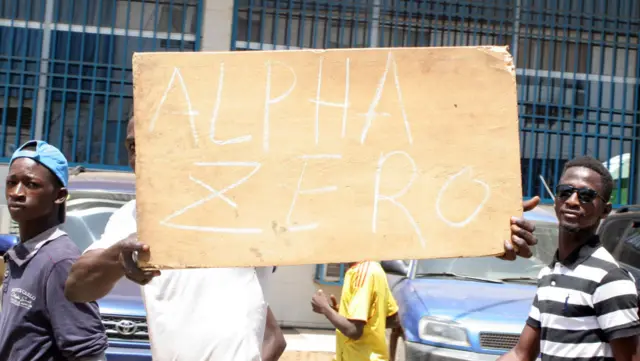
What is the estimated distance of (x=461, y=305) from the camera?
514 cm

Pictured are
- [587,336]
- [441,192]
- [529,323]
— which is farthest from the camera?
[529,323]

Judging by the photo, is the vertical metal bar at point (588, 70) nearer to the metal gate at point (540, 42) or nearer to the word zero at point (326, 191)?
the metal gate at point (540, 42)

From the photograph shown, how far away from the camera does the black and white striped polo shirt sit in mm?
2883

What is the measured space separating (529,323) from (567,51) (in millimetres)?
7446

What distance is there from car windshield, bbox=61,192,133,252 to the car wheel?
89.2 inches

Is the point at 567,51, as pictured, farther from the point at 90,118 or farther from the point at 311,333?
the point at 90,118

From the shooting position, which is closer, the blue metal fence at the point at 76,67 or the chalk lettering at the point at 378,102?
the chalk lettering at the point at 378,102

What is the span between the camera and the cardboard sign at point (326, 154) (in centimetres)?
236

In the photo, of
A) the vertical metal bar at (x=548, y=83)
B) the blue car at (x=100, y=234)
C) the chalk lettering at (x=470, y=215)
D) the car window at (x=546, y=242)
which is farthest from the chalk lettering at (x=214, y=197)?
the vertical metal bar at (x=548, y=83)

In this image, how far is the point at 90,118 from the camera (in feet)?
30.1

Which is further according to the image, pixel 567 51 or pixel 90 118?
pixel 567 51

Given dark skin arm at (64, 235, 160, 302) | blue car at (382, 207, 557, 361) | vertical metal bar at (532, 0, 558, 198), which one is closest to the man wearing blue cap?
dark skin arm at (64, 235, 160, 302)

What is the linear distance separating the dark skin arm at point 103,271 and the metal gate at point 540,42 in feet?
23.4

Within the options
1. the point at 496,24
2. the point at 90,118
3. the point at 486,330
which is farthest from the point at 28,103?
the point at 486,330
